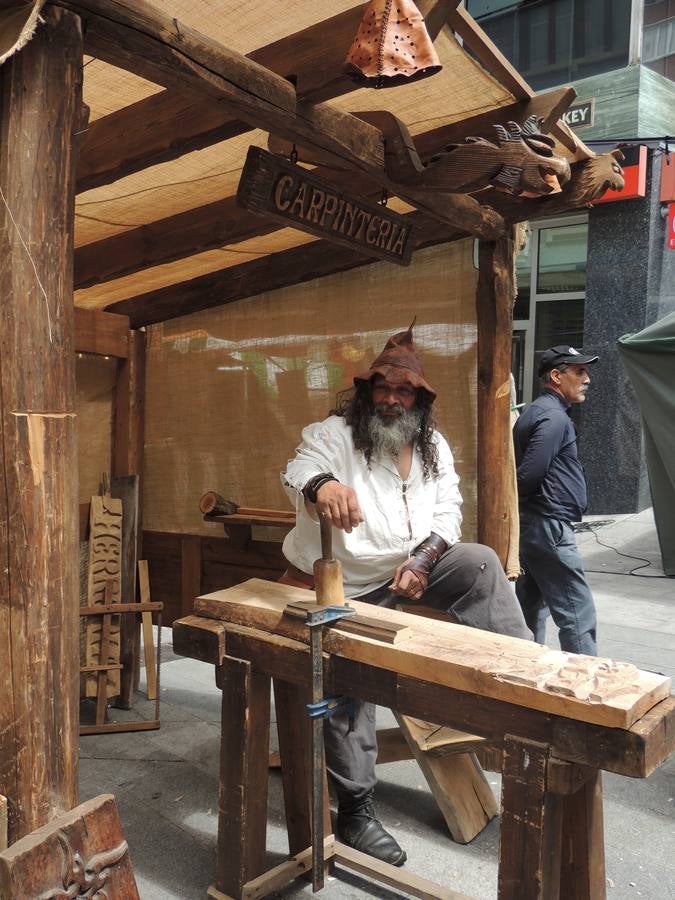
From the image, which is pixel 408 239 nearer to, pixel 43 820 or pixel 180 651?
pixel 180 651

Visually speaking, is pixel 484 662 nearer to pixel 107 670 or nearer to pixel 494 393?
pixel 494 393

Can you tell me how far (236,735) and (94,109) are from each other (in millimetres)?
2312

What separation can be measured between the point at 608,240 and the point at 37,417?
933 centimetres

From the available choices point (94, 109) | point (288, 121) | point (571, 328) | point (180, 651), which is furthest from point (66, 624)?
point (571, 328)

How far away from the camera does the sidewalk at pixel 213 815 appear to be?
2881mm

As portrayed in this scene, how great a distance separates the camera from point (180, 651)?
2.81m

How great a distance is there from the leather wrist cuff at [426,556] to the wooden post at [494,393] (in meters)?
1.08

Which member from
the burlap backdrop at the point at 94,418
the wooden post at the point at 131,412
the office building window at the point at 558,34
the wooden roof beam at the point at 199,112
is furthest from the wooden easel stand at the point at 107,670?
the office building window at the point at 558,34

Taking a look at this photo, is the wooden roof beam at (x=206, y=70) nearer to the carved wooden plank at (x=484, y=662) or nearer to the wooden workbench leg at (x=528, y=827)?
the carved wooden plank at (x=484, y=662)

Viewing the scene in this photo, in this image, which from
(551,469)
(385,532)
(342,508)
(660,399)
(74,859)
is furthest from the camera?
(660,399)

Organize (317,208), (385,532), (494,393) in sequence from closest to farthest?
(385,532), (317,208), (494,393)

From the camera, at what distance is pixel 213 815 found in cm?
338

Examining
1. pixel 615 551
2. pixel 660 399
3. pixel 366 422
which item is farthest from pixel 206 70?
pixel 615 551

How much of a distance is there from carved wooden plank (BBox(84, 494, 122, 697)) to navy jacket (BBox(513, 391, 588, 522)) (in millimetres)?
2373
